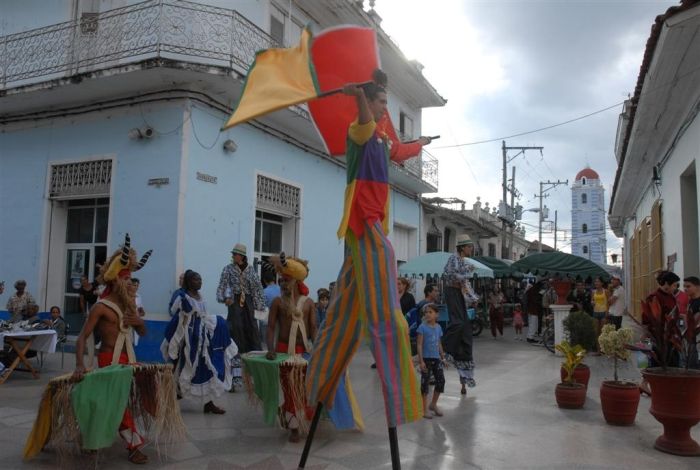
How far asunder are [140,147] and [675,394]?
8700mm

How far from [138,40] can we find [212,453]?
25.2 feet

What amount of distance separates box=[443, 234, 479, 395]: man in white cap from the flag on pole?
4.03 meters

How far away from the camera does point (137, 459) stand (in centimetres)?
423

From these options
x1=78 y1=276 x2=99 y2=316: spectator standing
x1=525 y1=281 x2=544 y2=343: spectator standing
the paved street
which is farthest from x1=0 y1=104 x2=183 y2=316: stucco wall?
x1=525 y1=281 x2=544 y2=343: spectator standing

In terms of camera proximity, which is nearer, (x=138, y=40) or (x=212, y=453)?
(x=212, y=453)

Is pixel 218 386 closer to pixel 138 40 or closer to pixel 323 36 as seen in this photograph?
pixel 323 36

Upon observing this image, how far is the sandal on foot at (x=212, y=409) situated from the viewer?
232 inches

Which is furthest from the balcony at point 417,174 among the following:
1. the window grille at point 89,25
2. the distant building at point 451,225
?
the window grille at point 89,25

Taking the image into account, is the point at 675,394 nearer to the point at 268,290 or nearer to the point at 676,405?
the point at 676,405

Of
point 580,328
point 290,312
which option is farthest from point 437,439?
point 580,328

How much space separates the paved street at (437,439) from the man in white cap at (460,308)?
1.56 feet

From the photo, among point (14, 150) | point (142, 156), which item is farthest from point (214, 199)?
point (14, 150)

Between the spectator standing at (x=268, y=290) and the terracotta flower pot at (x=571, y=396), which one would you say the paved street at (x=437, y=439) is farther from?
the spectator standing at (x=268, y=290)

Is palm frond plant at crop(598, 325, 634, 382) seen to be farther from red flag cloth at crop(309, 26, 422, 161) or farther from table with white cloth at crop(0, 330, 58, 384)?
table with white cloth at crop(0, 330, 58, 384)
